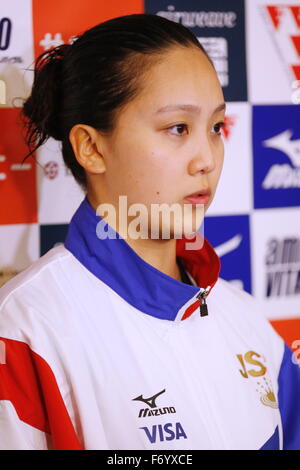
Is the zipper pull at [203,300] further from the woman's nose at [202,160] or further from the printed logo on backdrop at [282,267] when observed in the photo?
the printed logo on backdrop at [282,267]

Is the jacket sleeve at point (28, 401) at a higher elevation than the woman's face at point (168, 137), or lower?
lower

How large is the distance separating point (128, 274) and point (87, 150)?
8.2 inches

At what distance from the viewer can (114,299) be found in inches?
37.6

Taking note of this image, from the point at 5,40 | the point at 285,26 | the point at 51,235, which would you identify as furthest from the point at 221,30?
the point at 51,235

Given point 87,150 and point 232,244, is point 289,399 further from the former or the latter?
point 87,150

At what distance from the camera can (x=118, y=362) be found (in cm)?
92

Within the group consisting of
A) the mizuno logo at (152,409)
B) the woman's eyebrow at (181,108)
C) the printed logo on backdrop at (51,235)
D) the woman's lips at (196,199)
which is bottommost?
the mizuno logo at (152,409)

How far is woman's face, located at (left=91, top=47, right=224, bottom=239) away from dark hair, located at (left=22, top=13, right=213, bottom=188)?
21mm

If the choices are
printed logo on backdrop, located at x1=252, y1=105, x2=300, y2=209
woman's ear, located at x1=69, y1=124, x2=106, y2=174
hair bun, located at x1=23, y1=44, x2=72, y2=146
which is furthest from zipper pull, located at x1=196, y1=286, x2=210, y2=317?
printed logo on backdrop, located at x1=252, y1=105, x2=300, y2=209

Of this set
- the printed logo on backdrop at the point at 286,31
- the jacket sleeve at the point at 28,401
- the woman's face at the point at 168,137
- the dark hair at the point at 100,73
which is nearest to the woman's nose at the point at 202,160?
the woman's face at the point at 168,137

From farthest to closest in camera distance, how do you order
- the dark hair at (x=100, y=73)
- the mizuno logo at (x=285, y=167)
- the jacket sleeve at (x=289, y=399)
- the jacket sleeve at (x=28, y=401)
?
1. the mizuno logo at (x=285, y=167)
2. the jacket sleeve at (x=289, y=399)
3. the dark hair at (x=100, y=73)
4. the jacket sleeve at (x=28, y=401)

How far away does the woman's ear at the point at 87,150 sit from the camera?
971 millimetres

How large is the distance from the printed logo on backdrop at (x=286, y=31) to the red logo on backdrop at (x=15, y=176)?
0.60 metres

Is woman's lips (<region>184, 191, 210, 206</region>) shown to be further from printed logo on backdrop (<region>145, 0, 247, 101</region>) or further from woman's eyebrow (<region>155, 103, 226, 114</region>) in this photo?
printed logo on backdrop (<region>145, 0, 247, 101</region>)
